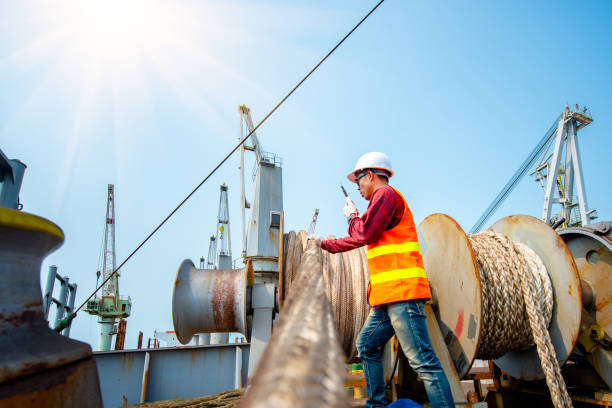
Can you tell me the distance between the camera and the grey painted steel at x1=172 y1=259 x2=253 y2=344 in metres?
3.12

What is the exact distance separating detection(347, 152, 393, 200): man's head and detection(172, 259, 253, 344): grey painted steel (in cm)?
140

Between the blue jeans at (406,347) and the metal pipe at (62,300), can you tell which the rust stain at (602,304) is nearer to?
the blue jeans at (406,347)

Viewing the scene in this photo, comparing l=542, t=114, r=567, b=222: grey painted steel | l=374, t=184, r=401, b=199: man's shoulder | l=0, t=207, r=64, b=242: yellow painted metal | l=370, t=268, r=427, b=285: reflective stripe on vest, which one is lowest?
l=370, t=268, r=427, b=285: reflective stripe on vest

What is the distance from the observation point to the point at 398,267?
2113mm

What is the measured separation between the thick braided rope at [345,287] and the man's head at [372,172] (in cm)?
77

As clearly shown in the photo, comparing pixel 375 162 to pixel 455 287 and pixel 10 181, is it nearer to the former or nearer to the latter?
pixel 455 287

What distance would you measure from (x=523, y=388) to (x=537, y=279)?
1.06 m

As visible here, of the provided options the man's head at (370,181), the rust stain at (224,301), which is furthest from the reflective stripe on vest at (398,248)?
the rust stain at (224,301)

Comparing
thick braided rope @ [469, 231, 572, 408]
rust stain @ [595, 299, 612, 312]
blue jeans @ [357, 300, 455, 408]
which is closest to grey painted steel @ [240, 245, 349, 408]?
blue jeans @ [357, 300, 455, 408]

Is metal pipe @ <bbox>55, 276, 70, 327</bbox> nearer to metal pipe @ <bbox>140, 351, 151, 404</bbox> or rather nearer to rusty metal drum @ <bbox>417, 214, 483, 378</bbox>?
metal pipe @ <bbox>140, 351, 151, 404</bbox>

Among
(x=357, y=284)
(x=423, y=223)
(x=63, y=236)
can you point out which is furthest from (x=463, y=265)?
(x=63, y=236)

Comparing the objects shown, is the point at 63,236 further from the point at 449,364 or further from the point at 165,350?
the point at 165,350

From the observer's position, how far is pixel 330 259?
3.06 metres

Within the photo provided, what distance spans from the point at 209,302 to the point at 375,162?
196 centimetres
